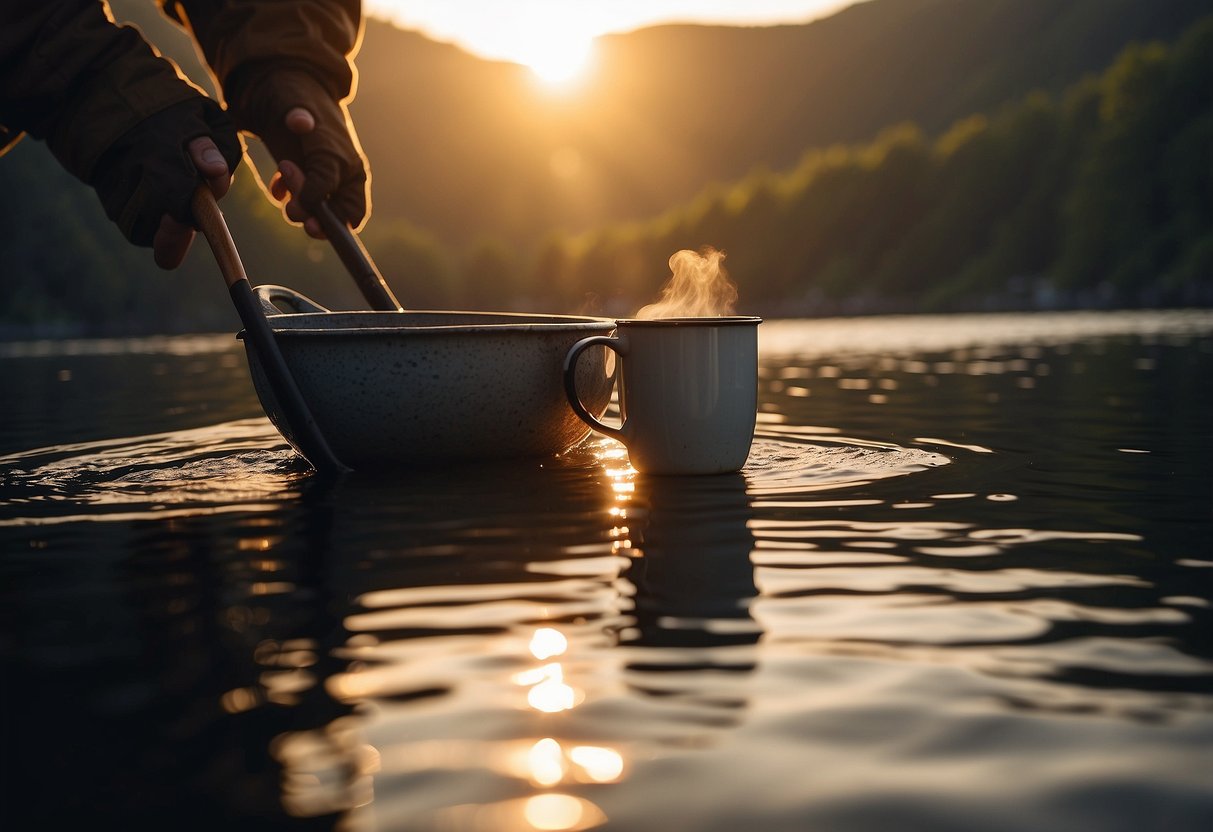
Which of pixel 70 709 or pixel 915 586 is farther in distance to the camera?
pixel 915 586

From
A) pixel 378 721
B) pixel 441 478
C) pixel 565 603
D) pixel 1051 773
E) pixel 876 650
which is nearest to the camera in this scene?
pixel 1051 773

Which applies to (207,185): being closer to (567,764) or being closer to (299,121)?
(299,121)

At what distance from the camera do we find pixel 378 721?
6.10ft

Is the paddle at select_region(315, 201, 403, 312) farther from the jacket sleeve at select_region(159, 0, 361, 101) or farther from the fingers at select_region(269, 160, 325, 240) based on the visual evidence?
the jacket sleeve at select_region(159, 0, 361, 101)

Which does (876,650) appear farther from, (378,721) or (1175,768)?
(378,721)

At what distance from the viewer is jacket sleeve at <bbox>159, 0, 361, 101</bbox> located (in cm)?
457

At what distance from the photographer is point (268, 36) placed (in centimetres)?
456

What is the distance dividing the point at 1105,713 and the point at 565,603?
3.72 feet

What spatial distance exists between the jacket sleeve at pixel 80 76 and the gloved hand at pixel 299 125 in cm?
39

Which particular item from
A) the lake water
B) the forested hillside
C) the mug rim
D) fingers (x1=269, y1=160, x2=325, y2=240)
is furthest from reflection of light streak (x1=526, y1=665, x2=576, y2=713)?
the forested hillside

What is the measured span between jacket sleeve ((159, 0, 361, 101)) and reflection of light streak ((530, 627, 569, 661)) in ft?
9.99

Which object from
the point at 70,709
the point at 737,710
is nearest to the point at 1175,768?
the point at 737,710

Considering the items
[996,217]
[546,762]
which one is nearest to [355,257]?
[546,762]

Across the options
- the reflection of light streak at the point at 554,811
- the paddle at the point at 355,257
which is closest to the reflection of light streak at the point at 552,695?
the reflection of light streak at the point at 554,811
